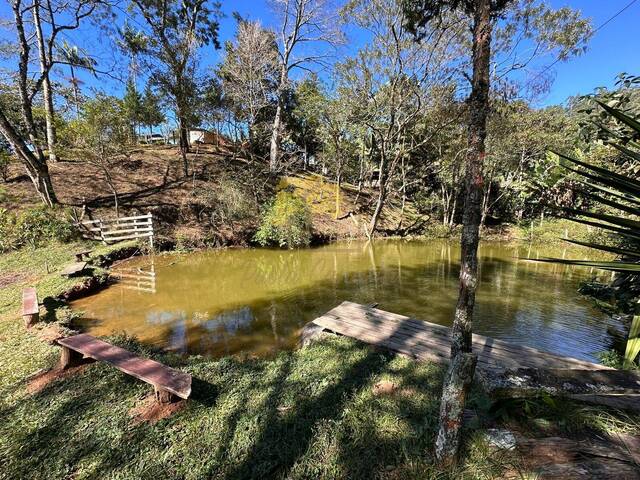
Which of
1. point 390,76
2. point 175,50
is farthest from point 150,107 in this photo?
point 390,76

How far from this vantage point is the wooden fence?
35.8 ft

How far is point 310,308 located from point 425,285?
357 centimetres

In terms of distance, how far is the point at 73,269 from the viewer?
7453mm

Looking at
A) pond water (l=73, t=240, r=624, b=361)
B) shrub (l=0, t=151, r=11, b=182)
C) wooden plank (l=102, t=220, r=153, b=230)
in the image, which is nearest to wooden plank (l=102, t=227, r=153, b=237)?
wooden plank (l=102, t=220, r=153, b=230)

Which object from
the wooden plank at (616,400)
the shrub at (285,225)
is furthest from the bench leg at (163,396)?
the shrub at (285,225)

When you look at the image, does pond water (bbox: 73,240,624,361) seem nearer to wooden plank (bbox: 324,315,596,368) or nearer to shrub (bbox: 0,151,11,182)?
wooden plank (bbox: 324,315,596,368)

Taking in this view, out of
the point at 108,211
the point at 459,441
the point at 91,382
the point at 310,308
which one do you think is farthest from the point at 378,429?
the point at 108,211

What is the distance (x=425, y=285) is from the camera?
845 cm

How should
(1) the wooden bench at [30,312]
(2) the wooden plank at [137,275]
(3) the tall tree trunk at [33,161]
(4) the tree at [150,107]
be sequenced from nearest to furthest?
(1) the wooden bench at [30,312] < (2) the wooden plank at [137,275] < (3) the tall tree trunk at [33,161] < (4) the tree at [150,107]

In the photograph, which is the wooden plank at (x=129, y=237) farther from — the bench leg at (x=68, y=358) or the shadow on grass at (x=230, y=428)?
the shadow on grass at (x=230, y=428)

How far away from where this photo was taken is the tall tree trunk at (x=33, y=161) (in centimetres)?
941

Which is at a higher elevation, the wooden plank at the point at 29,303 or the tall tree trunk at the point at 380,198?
the tall tree trunk at the point at 380,198

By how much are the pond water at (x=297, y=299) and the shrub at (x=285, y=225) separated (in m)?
1.10

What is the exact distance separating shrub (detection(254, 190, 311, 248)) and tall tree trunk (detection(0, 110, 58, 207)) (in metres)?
7.39
